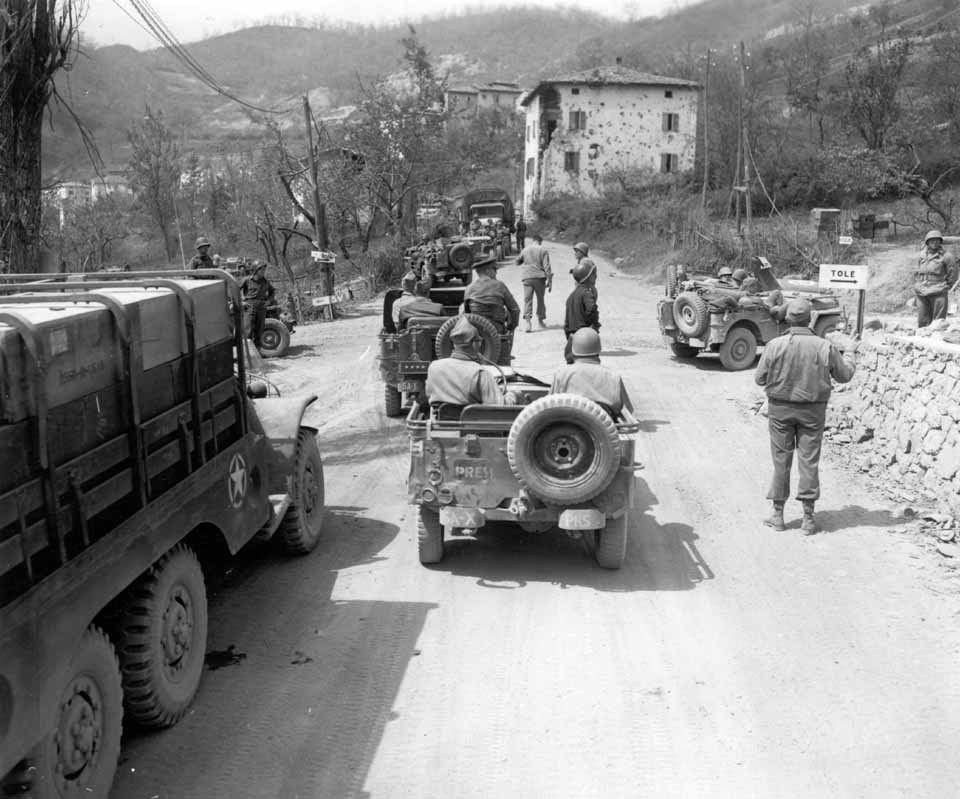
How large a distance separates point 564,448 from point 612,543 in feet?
2.86

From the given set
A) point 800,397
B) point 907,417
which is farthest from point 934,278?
point 800,397

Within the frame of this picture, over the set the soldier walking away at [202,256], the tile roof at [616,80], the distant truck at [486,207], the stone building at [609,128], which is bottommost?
the soldier walking away at [202,256]

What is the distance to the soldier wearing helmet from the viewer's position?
7.24m

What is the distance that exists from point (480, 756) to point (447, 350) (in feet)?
21.9

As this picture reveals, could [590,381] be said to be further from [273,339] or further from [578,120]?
[578,120]

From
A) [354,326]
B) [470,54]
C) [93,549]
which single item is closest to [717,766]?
[93,549]

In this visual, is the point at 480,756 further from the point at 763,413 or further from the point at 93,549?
the point at 763,413

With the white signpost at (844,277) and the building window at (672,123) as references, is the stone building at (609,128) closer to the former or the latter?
the building window at (672,123)

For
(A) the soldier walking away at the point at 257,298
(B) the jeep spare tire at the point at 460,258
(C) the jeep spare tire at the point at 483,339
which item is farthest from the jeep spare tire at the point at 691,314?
(A) the soldier walking away at the point at 257,298


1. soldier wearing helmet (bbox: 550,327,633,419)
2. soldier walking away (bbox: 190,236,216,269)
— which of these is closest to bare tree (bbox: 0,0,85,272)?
soldier wearing helmet (bbox: 550,327,633,419)

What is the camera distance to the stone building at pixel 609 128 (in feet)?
176

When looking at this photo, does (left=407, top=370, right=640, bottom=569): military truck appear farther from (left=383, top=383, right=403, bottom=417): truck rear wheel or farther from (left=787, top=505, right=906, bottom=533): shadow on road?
(left=383, top=383, right=403, bottom=417): truck rear wheel

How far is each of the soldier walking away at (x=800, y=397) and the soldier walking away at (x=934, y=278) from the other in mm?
6992

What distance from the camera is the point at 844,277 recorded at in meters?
12.0
